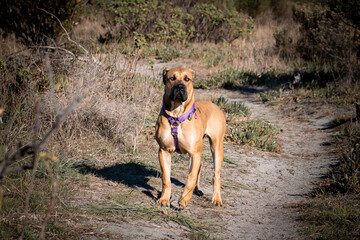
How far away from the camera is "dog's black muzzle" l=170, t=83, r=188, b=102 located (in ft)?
13.5

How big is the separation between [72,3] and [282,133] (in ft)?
21.1

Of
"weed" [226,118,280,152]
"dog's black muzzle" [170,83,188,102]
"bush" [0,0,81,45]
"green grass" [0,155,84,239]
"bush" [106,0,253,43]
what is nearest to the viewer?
"green grass" [0,155,84,239]

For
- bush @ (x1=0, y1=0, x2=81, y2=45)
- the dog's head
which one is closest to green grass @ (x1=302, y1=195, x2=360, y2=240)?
the dog's head

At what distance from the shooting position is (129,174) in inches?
210

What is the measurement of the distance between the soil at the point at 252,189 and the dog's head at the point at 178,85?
1.29 m

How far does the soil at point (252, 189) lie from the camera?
12.0 feet

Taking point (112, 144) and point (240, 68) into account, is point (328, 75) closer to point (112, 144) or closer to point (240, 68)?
point (240, 68)

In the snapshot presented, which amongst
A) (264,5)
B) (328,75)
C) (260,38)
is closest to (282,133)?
(328,75)

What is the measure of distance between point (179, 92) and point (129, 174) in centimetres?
179

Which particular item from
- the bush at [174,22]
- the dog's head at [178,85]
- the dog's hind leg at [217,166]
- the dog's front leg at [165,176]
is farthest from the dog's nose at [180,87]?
the bush at [174,22]

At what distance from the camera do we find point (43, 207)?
3.55m

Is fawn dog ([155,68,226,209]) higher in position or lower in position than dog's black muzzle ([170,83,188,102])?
lower

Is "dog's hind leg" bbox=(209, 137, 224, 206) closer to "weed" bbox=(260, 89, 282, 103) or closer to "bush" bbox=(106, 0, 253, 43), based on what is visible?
"weed" bbox=(260, 89, 282, 103)

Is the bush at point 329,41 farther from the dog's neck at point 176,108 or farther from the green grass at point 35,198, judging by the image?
the green grass at point 35,198
